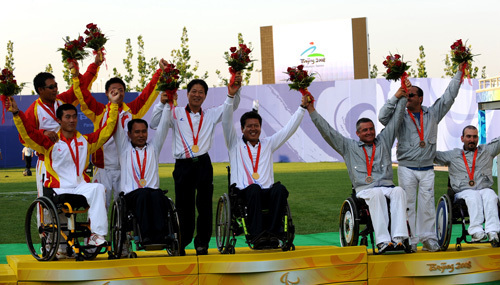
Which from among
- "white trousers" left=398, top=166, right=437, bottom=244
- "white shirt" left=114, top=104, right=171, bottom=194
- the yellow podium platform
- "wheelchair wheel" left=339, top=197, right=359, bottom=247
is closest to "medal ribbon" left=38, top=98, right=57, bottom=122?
"white shirt" left=114, top=104, right=171, bottom=194

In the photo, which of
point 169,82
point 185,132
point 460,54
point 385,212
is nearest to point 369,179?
point 385,212

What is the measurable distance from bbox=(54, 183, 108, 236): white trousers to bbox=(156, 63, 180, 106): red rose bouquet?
1067 millimetres

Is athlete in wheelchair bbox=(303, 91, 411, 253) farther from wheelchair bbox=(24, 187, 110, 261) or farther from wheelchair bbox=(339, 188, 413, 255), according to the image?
wheelchair bbox=(24, 187, 110, 261)

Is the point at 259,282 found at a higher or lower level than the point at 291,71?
lower

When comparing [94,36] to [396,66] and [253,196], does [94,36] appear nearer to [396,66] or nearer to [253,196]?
[253,196]

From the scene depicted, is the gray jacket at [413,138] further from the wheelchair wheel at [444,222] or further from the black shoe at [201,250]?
the black shoe at [201,250]

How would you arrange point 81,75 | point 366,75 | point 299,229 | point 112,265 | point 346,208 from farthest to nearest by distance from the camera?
1. point 366,75
2. point 299,229
3. point 81,75
4. point 346,208
5. point 112,265

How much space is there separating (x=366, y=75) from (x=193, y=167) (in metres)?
34.2

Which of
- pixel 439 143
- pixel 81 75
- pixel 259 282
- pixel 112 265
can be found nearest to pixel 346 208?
pixel 259 282

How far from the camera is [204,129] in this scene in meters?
6.13

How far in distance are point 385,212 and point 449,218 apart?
663 mm

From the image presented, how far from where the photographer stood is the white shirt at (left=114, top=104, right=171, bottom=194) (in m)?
5.78

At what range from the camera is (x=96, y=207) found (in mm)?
5352

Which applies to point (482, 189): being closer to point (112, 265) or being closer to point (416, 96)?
point (416, 96)
